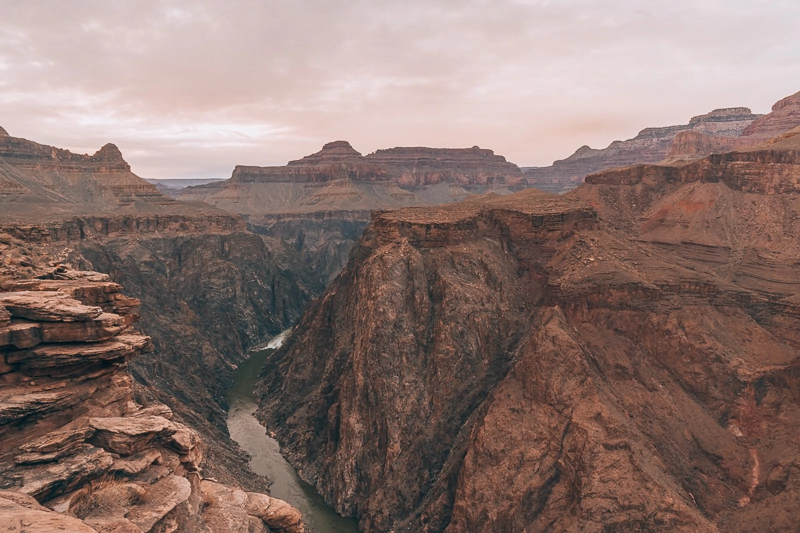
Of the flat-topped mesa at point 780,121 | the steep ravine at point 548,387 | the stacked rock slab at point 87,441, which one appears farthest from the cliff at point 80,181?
the flat-topped mesa at point 780,121

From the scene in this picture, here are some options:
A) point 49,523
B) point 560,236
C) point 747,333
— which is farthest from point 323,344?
point 49,523

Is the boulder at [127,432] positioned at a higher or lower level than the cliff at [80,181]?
lower

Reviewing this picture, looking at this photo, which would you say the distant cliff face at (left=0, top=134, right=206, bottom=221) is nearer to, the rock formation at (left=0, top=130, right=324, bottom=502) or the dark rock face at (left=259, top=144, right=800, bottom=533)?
the rock formation at (left=0, top=130, right=324, bottom=502)

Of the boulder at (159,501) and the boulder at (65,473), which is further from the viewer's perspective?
the boulder at (159,501)

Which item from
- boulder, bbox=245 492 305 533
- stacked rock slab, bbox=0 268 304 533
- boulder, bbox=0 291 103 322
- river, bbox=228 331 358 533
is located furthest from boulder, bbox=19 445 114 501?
river, bbox=228 331 358 533

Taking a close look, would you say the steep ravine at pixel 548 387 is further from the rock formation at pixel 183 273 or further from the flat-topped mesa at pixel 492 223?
the rock formation at pixel 183 273

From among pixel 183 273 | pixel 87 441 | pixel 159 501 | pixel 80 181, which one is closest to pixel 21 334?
pixel 87 441

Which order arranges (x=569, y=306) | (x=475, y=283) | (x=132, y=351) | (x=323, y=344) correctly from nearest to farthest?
(x=132, y=351), (x=569, y=306), (x=475, y=283), (x=323, y=344)

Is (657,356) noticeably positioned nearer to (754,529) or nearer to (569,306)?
(569,306)
